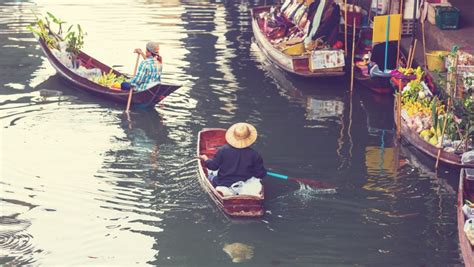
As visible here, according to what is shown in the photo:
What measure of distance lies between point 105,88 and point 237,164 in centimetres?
616

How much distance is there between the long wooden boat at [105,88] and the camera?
15.6 m

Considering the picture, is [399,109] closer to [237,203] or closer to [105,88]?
[237,203]

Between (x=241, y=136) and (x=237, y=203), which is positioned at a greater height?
(x=241, y=136)

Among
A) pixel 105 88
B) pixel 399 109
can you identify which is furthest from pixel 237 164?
pixel 105 88

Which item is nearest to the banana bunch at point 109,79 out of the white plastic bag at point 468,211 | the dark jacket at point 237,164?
the dark jacket at point 237,164

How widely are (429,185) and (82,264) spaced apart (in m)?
5.10

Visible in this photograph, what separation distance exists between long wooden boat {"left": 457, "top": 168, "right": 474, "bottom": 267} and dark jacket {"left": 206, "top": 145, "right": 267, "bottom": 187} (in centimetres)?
227

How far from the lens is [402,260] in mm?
9961

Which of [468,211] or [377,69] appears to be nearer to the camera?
[468,211]

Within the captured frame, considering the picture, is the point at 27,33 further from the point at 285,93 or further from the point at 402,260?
the point at 402,260

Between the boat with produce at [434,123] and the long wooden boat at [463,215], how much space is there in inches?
56.8

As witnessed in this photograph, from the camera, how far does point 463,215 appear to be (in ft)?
31.9

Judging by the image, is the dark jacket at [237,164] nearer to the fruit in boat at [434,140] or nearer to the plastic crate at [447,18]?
the fruit in boat at [434,140]

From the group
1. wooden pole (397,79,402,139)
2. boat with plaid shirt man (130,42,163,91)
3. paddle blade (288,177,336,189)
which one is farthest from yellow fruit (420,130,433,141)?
boat with plaid shirt man (130,42,163,91)
